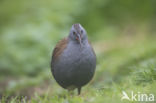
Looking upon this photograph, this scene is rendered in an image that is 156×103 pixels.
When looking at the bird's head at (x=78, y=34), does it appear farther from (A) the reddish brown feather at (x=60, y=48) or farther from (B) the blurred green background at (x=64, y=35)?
(B) the blurred green background at (x=64, y=35)

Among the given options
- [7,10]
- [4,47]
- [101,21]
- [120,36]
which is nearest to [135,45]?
[120,36]

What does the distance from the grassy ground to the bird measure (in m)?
0.25

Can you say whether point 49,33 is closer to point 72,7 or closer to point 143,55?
point 72,7

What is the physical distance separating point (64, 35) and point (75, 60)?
15.6 feet

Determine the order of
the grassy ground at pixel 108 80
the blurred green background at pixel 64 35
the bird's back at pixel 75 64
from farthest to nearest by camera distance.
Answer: the blurred green background at pixel 64 35 → the bird's back at pixel 75 64 → the grassy ground at pixel 108 80

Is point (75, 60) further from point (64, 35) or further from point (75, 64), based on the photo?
point (64, 35)

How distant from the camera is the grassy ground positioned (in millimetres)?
5725

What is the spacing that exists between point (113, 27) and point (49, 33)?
100 inches

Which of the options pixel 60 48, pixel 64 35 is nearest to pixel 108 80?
pixel 60 48

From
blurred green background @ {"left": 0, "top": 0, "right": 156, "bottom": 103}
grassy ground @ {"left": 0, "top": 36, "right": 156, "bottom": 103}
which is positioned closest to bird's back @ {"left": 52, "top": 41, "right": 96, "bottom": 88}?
grassy ground @ {"left": 0, "top": 36, "right": 156, "bottom": 103}

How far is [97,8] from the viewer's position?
42.7 ft

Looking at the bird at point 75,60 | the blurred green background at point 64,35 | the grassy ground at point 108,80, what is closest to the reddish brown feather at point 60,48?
the bird at point 75,60

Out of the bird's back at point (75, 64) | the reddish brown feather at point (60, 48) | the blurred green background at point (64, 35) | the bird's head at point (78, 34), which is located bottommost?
the bird's back at point (75, 64)

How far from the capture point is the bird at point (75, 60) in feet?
20.7
